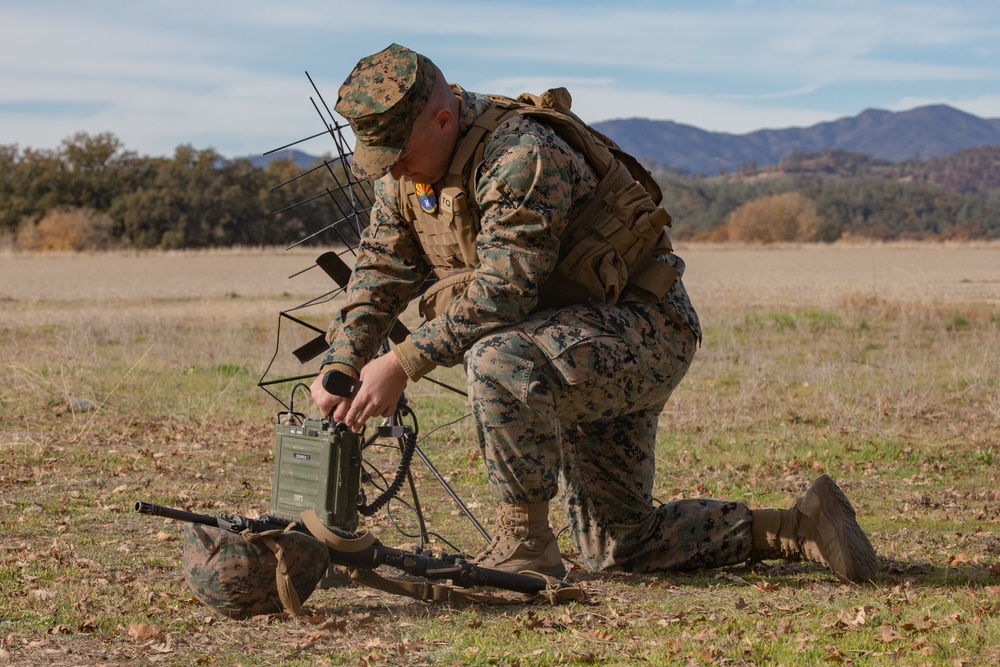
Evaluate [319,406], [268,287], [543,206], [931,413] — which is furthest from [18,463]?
[268,287]

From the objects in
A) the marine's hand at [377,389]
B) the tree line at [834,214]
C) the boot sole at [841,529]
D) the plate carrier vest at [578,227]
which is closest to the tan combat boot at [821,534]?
the boot sole at [841,529]

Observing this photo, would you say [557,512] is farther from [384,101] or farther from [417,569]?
[384,101]

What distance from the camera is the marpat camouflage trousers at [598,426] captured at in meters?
3.86

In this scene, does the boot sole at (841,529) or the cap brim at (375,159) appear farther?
the boot sole at (841,529)

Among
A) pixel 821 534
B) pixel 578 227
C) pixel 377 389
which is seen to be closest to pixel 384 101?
pixel 578 227

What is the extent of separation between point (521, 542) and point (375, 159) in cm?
155

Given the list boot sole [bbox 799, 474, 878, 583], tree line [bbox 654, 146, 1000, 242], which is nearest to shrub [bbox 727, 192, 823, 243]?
tree line [bbox 654, 146, 1000, 242]

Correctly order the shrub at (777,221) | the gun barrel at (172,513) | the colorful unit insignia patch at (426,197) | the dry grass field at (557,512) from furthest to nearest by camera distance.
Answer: the shrub at (777,221)
the colorful unit insignia patch at (426,197)
the dry grass field at (557,512)
the gun barrel at (172,513)

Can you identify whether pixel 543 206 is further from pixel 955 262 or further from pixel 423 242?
pixel 955 262

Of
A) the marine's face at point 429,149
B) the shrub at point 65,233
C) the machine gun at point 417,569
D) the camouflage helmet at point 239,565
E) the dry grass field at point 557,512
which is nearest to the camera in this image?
the dry grass field at point 557,512

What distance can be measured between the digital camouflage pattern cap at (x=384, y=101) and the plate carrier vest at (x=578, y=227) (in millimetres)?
247

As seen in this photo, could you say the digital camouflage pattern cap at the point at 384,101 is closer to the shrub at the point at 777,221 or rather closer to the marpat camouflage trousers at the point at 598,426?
the marpat camouflage trousers at the point at 598,426

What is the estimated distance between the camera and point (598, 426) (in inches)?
172

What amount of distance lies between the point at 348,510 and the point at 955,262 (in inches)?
1579
